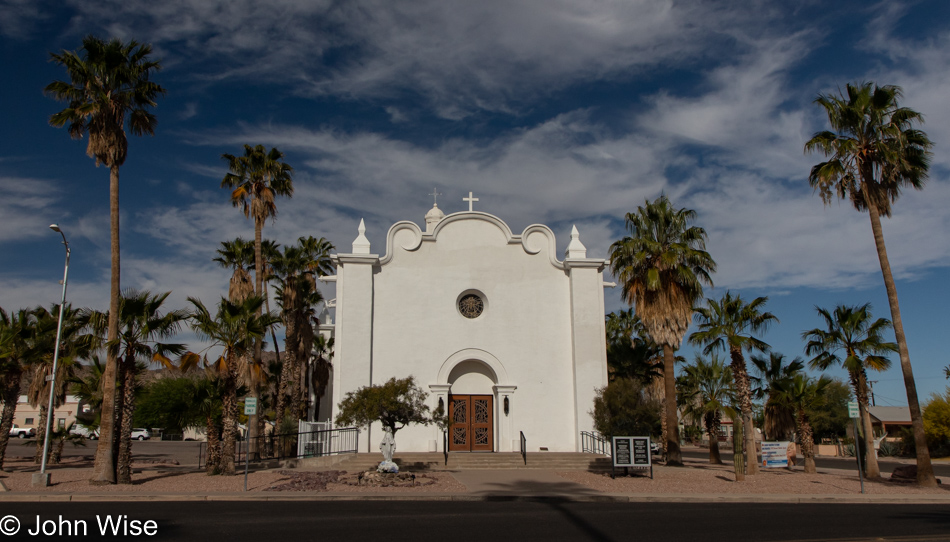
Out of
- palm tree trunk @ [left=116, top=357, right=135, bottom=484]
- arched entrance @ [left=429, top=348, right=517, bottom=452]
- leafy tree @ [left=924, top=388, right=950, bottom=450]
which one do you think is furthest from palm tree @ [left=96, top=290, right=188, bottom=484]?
leafy tree @ [left=924, top=388, right=950, bottom=450]

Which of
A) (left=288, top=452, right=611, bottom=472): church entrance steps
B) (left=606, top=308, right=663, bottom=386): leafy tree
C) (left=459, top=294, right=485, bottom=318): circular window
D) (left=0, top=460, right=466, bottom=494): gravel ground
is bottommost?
(left=0, top=460, right=466, bottom=494): gravel ground

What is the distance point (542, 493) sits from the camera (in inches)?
645

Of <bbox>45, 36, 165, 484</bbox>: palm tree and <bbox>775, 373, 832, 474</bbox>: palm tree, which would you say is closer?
<bbox>45, 36, 165, 484</bbox>: palm tree

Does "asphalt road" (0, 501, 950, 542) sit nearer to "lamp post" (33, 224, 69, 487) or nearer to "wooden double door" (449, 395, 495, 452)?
"lamp post" (33, 224, 69, 487)

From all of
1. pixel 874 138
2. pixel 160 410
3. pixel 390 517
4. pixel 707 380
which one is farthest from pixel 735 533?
pixel 160 410

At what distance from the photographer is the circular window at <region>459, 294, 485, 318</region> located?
1073 inches

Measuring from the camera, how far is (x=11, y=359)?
22828 mm

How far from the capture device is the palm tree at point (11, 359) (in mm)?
22594

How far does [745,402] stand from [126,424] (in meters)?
19.5

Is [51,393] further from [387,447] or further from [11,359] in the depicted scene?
[387,447]

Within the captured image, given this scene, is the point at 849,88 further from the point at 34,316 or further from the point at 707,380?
the point at 34,316

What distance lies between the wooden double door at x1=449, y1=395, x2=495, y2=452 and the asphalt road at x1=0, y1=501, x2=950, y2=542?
11359mm

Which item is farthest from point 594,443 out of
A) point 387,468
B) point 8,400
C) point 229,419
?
point 8,400

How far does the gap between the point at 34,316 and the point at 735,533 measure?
25114mm
